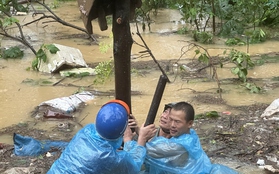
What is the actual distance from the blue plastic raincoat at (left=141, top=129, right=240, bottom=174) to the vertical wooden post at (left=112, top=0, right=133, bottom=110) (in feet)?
1.29

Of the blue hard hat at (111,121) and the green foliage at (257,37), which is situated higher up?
the blue hard hat at (111,121)

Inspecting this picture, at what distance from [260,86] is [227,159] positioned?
281 cm

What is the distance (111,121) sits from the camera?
2.43 metres

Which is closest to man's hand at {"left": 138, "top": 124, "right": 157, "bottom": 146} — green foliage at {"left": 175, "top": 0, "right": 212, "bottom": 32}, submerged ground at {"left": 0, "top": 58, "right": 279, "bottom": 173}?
submerged ground at {"left": 0, "top": 58, "right": 279, "bottom": 173}

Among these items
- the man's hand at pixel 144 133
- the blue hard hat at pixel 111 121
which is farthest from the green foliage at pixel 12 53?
the blue hard hat at pixel 111 121

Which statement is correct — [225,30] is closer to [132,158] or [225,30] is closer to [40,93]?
[40,93]

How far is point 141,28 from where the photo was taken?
419 inches

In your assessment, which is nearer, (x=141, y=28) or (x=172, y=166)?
(x=172, y=166)

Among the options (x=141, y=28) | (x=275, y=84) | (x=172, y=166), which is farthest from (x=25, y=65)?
(x=172, y=166)

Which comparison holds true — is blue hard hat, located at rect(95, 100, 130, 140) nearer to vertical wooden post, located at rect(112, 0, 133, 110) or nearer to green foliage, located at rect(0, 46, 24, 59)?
vertical wooden post, located at rect(112, 0, 133, 110)

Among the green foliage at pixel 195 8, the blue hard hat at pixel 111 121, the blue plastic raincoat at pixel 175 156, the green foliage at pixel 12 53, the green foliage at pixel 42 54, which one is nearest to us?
the blue hard hat at pixel 111 121

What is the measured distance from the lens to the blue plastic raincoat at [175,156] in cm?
302

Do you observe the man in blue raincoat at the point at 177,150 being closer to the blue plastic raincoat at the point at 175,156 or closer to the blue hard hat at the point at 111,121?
the blue plastic raincoat at the point at 175,156

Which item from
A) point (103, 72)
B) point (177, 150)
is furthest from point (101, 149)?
point (103, 72)
